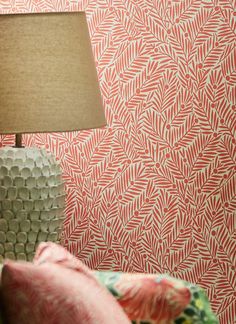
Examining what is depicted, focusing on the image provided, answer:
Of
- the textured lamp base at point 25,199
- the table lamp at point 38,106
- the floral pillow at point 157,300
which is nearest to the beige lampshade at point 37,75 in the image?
the table lamp at point 38,106

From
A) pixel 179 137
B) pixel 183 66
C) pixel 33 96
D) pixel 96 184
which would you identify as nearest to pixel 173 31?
pixel 183 66

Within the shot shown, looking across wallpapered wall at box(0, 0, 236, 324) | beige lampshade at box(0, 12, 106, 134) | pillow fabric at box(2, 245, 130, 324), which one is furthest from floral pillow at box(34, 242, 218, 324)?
wallpapered wall at box(0, 0, 236, 324)

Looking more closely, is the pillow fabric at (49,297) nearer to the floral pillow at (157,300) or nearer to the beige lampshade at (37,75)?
the floral pillow at (157,300)

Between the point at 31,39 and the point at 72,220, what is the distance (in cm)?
78

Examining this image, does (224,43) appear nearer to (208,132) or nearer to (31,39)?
(208,132)

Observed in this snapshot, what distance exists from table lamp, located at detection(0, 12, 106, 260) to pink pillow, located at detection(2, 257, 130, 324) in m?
0.60

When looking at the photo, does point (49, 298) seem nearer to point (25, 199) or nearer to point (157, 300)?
Answer: point (157, 300)

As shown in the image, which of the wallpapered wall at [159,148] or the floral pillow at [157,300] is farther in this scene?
the wallpapered wall at [159,148]

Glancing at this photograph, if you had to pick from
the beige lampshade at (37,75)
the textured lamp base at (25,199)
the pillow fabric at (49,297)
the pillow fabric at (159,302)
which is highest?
the beige lampshade at (37,75)

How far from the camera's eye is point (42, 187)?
243cm

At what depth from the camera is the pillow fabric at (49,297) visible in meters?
1.70

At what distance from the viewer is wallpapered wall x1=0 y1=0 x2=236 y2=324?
9.32 feet

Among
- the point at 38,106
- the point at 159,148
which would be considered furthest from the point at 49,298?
the point at 159,148

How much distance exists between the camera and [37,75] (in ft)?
7.57
